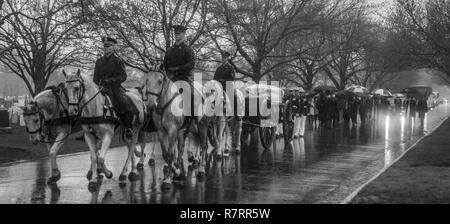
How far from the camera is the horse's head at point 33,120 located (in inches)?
400

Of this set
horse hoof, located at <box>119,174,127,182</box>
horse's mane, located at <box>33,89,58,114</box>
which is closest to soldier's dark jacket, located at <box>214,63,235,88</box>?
horse hoof, located at <box>119,174,127,182</box>

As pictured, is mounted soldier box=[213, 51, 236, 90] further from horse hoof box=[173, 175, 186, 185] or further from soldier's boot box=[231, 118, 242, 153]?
horse hoof box=[173, 175, 186, 185]

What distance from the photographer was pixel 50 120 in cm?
1058

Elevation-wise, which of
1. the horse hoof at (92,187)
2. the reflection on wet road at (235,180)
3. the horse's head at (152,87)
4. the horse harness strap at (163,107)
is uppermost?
the horse's head at (152,87)

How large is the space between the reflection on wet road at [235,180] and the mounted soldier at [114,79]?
1.37 m

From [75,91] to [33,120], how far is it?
1021 millimetres

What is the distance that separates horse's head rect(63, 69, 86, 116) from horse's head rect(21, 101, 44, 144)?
2.27 feet

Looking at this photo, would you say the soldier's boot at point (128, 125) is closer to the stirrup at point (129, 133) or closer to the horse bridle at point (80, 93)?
the stirrup at point (129, 133)

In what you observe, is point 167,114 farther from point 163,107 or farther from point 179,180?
point 179,180

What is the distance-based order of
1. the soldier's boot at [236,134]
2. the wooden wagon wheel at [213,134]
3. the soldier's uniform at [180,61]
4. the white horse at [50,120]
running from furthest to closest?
the soldier's boot at [236,134], the wooden wagon wheel at [213,134], the soldier's uniform at [180,61], the white horse at [50,120]

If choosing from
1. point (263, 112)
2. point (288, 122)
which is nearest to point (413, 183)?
point (263, 112)

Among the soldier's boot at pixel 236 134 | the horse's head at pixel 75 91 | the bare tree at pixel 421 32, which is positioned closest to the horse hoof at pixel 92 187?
the horse's head at pixel 75 91

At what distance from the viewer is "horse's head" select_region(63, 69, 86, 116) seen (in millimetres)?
9945
